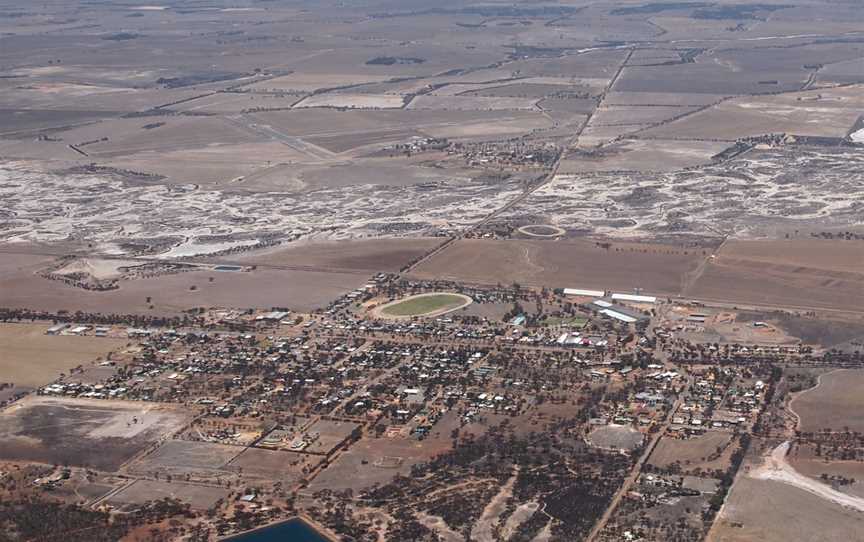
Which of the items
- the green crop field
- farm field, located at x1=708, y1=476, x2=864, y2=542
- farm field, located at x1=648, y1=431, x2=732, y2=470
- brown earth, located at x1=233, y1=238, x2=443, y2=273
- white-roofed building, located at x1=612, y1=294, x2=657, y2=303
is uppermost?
farm field, located at x1=708, y1=476, x2=864, y2=542

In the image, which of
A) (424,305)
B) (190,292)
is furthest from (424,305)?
(190,292)

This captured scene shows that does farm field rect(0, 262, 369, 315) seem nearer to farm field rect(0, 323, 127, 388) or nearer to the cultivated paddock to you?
farm field rect(0, 323, 127, 388)

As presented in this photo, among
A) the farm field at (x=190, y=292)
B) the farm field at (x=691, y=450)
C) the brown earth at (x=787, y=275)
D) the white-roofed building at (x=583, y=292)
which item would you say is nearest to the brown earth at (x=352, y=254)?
the farm field at (x=190, y=292)

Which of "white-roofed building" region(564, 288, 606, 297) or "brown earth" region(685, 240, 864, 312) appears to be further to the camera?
"white-roofed building" region(564, 288, 606, 297)

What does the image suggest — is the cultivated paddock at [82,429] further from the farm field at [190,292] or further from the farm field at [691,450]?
the farm field at [691,450]

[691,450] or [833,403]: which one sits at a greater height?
[691,450]

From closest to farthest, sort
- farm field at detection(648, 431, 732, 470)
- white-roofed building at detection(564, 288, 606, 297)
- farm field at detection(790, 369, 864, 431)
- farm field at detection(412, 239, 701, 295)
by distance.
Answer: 1. farm field at detection(648, 431, 732, 470)
2. farm field at detection(790, 369, 864, 431)
3. white-roofed building at detection(564, 288, 606, 297)
4. farm field at detection(412, 239, 701, 295)

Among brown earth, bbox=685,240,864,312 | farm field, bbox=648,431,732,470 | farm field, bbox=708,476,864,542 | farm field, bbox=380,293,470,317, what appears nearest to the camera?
farm field, bbox=708,476,864,542

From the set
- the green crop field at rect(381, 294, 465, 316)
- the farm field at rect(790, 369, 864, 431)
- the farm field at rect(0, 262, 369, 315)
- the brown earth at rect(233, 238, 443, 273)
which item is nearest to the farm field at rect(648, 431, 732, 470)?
the farm field at rect(790, 369, 864, 431)

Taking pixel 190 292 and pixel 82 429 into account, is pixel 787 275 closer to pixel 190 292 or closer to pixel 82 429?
pixel 190 292
